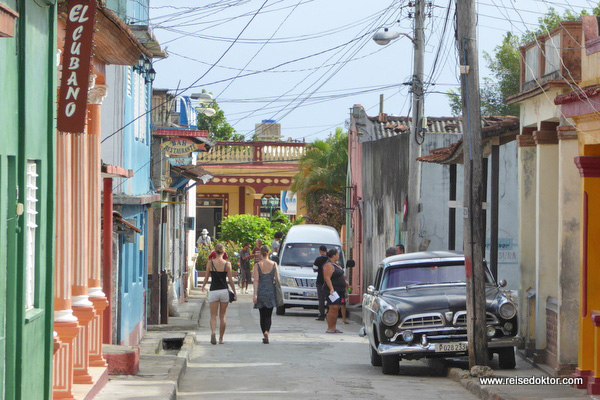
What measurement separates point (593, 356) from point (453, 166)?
10.1 meters

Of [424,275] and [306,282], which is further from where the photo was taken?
[306,282]

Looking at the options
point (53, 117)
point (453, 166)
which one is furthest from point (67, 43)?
point (453, 166)

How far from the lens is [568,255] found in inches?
589

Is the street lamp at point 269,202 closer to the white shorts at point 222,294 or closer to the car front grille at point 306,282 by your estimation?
the car front grille at point 306,282

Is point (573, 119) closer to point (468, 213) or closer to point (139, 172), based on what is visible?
point (468, 213)

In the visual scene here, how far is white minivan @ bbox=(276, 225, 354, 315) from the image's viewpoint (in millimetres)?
30281

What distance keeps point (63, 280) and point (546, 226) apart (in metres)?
8.11

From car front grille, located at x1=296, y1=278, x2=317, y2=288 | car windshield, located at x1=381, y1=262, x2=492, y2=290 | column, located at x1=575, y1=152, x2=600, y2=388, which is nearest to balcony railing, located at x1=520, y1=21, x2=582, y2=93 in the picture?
column, located at x1=575, y1=152, x2=600, y2=388

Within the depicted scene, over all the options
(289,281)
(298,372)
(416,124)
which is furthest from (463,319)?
(289,281)

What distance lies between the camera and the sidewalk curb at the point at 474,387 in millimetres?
13062

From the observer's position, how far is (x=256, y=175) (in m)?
55.8

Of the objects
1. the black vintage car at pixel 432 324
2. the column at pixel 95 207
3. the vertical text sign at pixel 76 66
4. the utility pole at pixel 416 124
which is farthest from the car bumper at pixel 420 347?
the utility pole at pixel 416 124

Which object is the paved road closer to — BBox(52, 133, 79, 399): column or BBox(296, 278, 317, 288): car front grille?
BBox(52, 133, 79, 399): column

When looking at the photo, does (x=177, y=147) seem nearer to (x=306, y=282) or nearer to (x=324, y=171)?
(x=306, y=282)
